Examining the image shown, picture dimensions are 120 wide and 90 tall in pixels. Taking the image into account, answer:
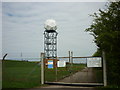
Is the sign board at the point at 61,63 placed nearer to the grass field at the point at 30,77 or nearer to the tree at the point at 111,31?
the grass field at the point at 30,77

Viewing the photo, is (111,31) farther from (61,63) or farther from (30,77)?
(30,77)

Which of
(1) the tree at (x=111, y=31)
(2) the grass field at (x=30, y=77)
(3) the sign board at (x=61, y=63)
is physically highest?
(1) the tree at (x=111, y=31)

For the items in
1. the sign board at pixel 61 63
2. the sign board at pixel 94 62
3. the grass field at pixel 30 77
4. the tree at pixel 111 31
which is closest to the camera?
the tree at pixel 111 31

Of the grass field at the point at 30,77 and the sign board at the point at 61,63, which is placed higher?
the sign board at the point at 61,63

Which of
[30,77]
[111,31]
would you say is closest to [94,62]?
[111,31]

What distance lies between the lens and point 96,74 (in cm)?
1420

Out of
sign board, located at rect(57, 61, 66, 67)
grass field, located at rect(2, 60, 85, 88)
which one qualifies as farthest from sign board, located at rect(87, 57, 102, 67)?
sign board, located at rect(57, 61, 66, 67)

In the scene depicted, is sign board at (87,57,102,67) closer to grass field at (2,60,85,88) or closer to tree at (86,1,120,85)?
grass field at (2,60,85,88)

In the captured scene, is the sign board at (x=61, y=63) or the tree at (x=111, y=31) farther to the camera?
the sign board at (x=61, y=63)

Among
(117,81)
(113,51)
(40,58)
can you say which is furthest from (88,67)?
(113,51)

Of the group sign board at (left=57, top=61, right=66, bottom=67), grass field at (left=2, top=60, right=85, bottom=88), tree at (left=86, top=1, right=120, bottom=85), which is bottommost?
grass field at (left=2, top=60, right=85, bottom=88)

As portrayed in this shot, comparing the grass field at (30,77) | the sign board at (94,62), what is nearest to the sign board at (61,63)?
the grass field at (30,77)

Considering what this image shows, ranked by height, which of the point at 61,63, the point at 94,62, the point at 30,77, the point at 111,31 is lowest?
the point at 30,77

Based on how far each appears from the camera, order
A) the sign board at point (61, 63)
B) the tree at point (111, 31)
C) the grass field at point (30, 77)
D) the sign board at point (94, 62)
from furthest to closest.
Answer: the sign board at point (61, 63) → the grass field at point (30, 77) → the sign board at point (94, 62) → the tree at point (111, 31)
